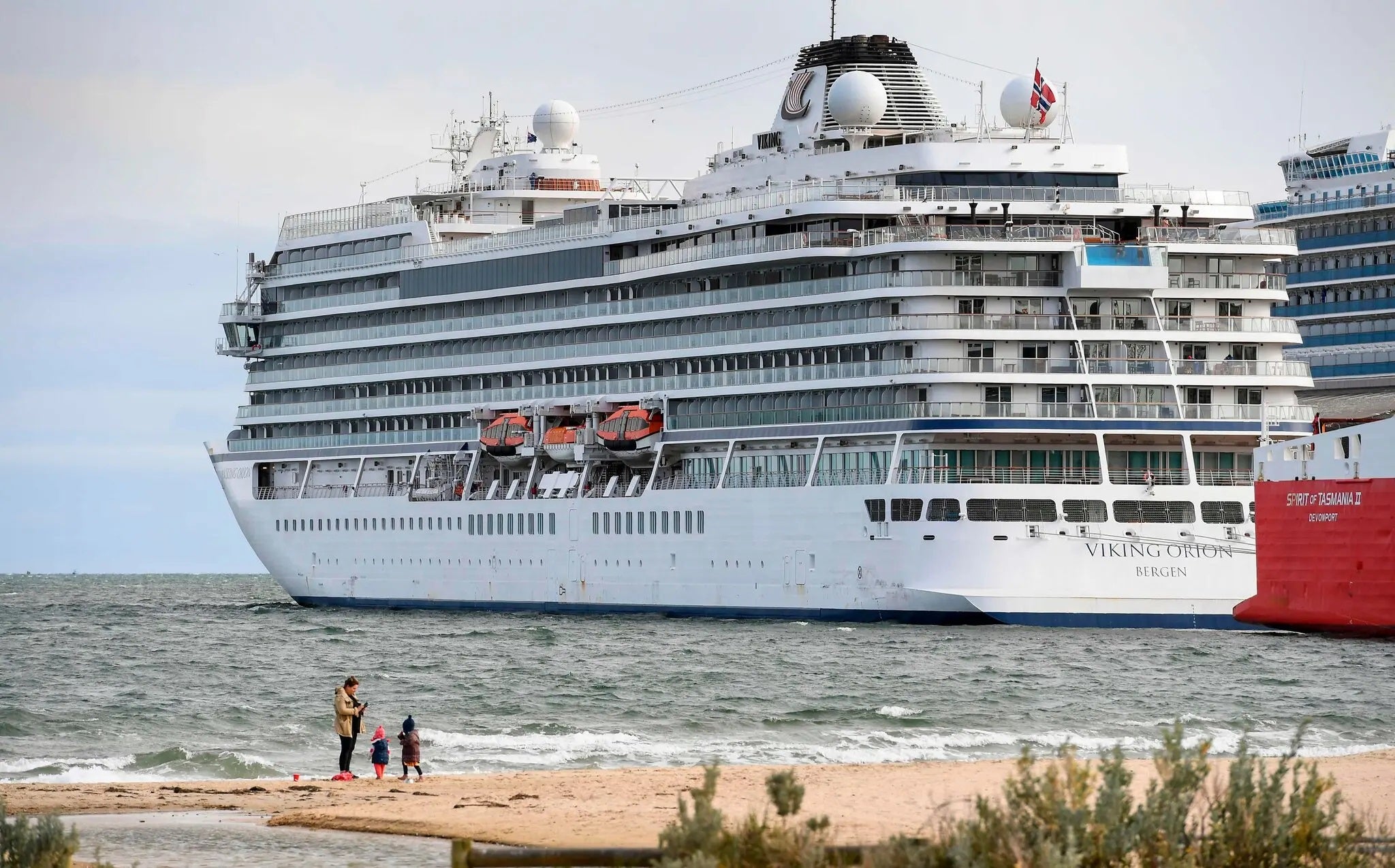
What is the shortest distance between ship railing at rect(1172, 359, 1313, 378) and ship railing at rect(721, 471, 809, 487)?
31.5 feet

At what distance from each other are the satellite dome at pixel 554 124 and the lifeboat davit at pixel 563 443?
47.9ft

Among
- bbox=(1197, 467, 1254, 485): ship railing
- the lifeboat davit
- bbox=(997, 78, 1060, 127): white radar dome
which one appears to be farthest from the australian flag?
the lifeboat davit

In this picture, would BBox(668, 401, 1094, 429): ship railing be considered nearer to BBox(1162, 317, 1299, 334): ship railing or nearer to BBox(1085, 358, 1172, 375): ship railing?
BBox(1085, 358, 1172, 375): ship railing

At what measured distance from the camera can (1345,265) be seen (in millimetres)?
74625

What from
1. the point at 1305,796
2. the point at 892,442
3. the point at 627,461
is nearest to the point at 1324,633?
the point at 892,442

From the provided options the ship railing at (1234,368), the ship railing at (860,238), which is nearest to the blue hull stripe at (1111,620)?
the ship railing at (1234,368)

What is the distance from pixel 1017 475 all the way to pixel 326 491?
30.1 m

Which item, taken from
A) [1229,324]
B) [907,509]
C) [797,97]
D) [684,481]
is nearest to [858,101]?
[797,97]

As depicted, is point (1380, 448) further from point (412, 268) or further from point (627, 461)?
point (412, 268)

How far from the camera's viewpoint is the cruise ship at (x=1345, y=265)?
72.1 m

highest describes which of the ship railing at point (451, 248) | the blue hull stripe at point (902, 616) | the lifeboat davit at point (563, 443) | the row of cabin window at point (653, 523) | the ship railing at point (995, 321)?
the ship railing at point (451, 248)

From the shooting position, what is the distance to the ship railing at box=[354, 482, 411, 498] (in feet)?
226

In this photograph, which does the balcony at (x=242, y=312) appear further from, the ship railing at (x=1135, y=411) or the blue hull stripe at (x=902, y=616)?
the ship railing at (x=1135, y=411)

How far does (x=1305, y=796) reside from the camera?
15.4 meters
